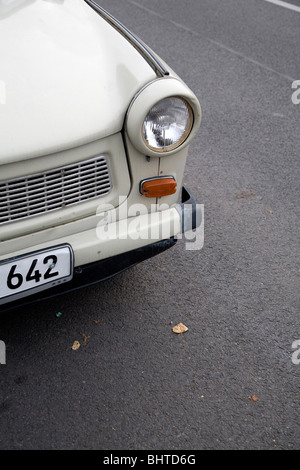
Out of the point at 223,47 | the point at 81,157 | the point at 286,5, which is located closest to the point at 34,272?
the point at 81,157

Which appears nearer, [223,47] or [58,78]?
[58,78]

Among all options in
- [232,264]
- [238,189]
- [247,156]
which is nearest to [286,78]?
[247,156]

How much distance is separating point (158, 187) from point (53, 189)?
17.4 inches

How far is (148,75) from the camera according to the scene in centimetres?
228

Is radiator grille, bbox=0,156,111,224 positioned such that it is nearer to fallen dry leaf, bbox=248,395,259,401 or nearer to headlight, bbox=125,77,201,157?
headlight, bbox=125,77,201,157

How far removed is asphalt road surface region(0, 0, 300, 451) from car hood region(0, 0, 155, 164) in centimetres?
95

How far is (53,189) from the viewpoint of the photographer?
2133 millimetres

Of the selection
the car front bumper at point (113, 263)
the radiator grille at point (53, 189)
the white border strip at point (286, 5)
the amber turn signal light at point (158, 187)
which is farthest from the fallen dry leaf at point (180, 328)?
the white border strip at point (286, 5)

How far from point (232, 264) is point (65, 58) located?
4.58 feet

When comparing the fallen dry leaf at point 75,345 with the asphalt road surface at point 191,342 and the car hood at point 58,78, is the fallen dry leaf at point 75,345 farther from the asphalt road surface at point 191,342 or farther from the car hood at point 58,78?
the car hood at point 58,78

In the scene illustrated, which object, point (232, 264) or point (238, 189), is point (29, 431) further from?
point (238, 189)

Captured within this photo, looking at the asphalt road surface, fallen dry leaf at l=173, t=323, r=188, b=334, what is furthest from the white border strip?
fallen dry leaf at l=173, t=323, r=188, b=334

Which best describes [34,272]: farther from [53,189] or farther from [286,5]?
[286,5]

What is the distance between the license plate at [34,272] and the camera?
6.77 feet
